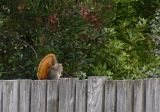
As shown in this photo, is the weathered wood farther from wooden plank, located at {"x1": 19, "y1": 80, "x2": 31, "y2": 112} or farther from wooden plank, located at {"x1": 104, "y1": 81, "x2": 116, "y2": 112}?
wooden plank, located at {"x1": 19, "y1": 80, "x2": 31, "y2": 112}

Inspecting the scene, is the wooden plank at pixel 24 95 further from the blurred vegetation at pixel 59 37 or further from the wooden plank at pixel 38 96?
the blurred vegetation at pixel 59 37

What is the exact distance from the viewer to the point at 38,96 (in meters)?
4.37

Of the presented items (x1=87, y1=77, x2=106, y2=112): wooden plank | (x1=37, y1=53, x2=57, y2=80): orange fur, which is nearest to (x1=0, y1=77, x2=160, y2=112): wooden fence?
(x1=87, y1=77, x2=106, y2=112): wooden plank

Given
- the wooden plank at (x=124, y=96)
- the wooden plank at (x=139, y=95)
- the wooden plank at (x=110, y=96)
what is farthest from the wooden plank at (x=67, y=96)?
the wooden plank at (x=139, y=95)

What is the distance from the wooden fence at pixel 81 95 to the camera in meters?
3.99

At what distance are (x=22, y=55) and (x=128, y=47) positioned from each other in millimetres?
2071

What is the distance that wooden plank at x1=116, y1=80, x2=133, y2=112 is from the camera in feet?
13.2

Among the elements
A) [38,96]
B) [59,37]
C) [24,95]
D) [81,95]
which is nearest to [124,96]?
[81,95]

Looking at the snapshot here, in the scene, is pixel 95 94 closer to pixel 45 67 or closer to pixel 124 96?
pixel 124 96

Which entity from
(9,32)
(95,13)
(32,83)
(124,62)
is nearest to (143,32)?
(124,62)

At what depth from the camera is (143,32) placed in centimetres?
904

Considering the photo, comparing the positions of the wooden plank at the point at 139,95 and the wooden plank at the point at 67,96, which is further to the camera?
the wooden plank at the point at 67,96

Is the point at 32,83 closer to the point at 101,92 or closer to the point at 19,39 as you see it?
the point at 101,92

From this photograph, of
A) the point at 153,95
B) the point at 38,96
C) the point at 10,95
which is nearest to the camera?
the point at 153,95
